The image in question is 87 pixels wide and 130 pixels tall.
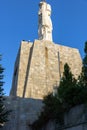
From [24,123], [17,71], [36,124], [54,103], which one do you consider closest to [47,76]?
[17,71]

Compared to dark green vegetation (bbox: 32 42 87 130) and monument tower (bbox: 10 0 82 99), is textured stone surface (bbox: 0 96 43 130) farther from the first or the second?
dark green vegetation (bbox: 32 42 87 130)

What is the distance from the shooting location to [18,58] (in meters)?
30.6

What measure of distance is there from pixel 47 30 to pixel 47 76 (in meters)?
8.09

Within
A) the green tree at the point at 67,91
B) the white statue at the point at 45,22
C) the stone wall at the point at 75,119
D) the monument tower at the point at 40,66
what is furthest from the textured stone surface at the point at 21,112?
the white statue at the point at 45,22

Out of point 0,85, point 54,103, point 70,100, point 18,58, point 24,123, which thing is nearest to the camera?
point 70,100

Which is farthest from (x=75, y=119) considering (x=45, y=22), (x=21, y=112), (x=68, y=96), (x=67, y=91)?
(x=45, y=22)

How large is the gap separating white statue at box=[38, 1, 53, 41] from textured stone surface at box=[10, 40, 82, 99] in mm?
2564

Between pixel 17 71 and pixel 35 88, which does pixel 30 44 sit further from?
pixel 35 88

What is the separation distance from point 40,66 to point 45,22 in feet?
25.6

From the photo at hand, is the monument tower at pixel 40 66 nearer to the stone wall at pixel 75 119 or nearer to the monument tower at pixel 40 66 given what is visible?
the monument tower at pixel 40 66

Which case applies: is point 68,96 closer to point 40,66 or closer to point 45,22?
point 40,66

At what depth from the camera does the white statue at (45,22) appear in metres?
34.4

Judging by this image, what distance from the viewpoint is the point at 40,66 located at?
96.0ft

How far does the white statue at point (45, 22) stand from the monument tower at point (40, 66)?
0.25 meters
